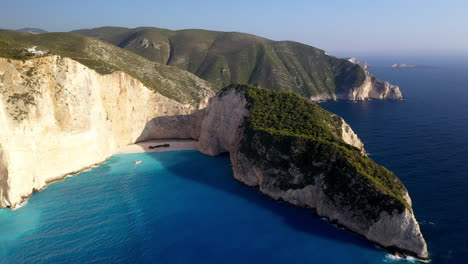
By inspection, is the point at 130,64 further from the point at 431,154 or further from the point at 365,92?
the point at 365,92

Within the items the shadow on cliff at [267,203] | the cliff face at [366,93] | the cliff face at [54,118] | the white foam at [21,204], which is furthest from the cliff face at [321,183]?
the cliff face at [366,93]

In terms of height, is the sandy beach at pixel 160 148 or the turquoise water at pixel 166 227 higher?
the sandy beach at pixel 160 148

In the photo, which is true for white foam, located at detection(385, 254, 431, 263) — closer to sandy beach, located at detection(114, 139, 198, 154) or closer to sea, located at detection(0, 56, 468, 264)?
sea, located at detection(0, 56, 468, 264)

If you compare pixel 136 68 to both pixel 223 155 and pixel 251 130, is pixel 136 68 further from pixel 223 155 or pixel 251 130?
pixel 251 130

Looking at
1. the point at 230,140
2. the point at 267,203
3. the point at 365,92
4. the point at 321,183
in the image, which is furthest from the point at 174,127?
the point at 365,92

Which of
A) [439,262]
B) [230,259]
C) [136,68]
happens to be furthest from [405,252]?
[136,68]

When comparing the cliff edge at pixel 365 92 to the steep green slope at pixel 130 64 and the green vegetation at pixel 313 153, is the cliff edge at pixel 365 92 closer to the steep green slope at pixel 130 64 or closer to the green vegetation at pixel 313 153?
the steep green slope at pixel 130 64
